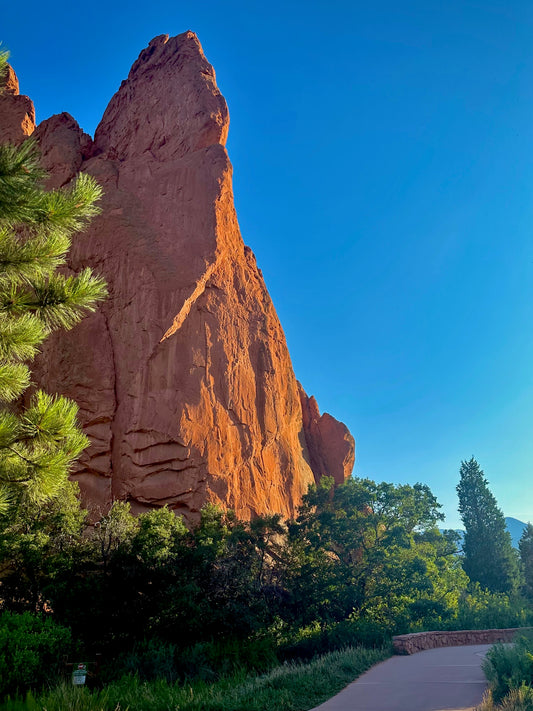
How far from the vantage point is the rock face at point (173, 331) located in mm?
22578

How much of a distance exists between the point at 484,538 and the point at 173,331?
33.4 metres

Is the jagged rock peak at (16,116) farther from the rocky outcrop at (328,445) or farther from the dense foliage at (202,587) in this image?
the rocky outcrop at (328,445)

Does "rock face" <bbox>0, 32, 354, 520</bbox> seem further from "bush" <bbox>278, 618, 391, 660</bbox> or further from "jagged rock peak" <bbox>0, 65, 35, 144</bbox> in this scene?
"bush" <bbox>278, 618, 391, 660</bbox>

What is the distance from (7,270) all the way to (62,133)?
29.3 meters

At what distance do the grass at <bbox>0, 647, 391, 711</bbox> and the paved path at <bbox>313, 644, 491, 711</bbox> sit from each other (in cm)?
43

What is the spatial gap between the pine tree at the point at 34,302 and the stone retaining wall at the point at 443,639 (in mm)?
12181

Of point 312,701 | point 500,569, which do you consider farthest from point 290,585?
point 500,569

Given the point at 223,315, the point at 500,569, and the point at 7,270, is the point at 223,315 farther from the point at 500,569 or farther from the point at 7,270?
the point at 500,569

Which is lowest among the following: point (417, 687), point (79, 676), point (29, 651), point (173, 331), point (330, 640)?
point (330, 640)

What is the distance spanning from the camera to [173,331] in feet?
80.8

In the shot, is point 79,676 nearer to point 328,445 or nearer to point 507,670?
point 507,670

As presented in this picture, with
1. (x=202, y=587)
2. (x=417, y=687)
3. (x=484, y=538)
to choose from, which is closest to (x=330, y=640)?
(x=202, y=587)

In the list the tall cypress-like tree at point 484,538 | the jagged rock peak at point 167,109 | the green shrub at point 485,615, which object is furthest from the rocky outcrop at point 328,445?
the jagged rock peak at point 167,109

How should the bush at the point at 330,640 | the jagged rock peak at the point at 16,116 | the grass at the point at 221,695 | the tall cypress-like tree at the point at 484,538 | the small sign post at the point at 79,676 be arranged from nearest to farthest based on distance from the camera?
the grass at the point at 221,695
the small sign post at the point at 79,676
the bush at the point at 330,640
the jagged rock peak at the point at 16,116
the tall cypress-like tree at the point at 484,538
